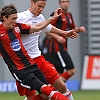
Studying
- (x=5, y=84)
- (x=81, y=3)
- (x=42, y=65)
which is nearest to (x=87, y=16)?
(x=81, y=3)

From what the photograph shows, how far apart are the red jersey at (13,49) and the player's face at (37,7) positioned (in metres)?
0.80

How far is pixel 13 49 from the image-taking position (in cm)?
851

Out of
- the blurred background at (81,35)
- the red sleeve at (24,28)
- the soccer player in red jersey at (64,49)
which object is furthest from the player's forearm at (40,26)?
the blurred background at (81,35)

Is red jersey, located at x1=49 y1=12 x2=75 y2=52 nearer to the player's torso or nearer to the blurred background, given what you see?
the player's torso

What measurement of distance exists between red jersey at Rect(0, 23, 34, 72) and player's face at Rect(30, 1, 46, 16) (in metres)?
0.80

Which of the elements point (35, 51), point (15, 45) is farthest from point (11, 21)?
point (35, 51)

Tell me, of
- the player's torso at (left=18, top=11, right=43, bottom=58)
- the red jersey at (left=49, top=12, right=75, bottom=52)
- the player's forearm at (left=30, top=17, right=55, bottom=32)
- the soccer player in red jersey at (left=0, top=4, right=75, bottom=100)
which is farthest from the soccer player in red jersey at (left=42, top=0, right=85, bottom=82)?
the soccer player in red jersey at (left=0, top=4, right=75, bottom=100)

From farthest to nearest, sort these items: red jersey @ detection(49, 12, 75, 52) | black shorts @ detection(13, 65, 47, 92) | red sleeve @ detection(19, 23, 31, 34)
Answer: red jersey @ detection(49, 12, 75, 52)
red sleeve @ detection(19, 23, 31, 34)
black shorts @ detection(13, 65, 47, 92)

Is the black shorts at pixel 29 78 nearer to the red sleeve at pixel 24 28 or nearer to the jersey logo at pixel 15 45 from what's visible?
the jersey logo at pixel 15 45

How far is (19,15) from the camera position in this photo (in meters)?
9.41

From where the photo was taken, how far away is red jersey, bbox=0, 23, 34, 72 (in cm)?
851

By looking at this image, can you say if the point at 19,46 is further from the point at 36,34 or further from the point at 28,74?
the point at 36,34

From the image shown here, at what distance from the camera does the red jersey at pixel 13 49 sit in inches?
335

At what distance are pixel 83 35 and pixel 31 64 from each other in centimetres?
1059
